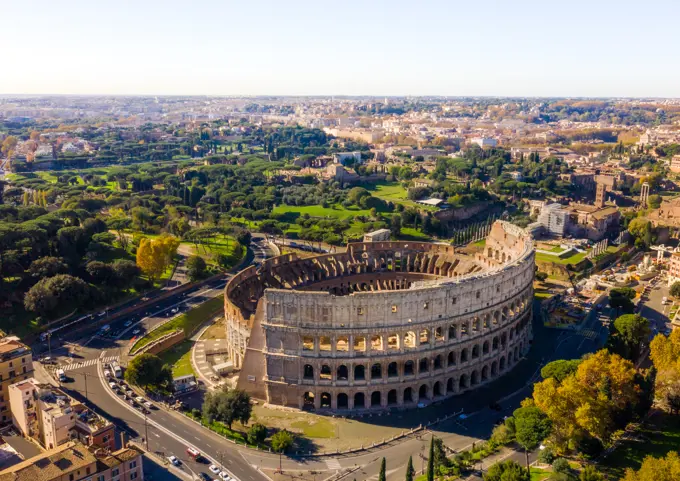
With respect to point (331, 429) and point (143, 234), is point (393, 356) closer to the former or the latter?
point (331, 429)

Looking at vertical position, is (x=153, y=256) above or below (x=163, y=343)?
above

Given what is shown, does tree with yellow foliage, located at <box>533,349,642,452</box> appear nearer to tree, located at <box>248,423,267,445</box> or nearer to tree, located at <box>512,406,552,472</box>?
tree, located at <box>512,406,552,472</box>

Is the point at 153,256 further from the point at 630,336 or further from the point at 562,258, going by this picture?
the point at 562,258

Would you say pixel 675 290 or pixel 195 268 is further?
pixel 195 268

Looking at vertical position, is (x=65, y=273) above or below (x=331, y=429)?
above

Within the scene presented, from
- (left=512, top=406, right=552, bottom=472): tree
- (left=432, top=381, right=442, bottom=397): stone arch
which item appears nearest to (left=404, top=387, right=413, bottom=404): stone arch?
(left=432, top=381, right=442, bottom=397): stone arch

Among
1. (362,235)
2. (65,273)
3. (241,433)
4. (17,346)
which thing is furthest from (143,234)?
(241,433)

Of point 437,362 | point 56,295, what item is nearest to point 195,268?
point 56,295
